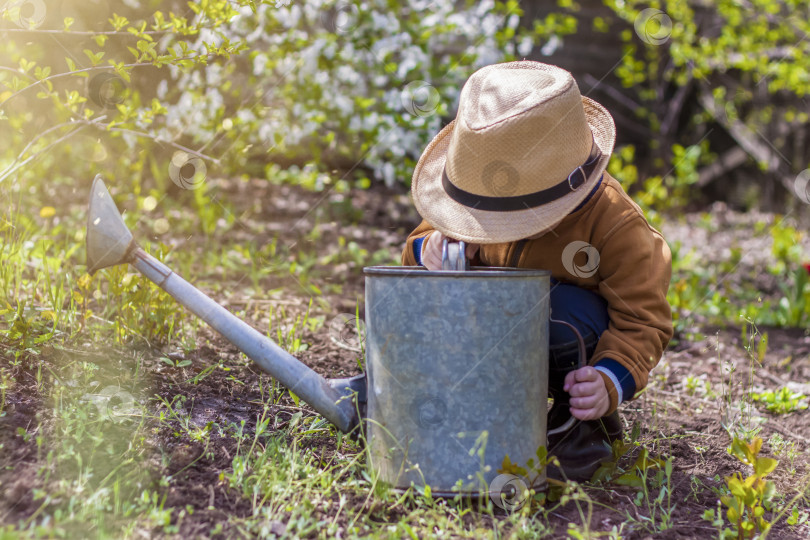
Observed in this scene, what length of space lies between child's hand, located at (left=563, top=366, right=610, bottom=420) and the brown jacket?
0.09 ft

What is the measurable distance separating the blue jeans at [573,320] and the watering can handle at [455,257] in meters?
0.31

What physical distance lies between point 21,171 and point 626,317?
6.54ft

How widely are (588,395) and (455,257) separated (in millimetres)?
435

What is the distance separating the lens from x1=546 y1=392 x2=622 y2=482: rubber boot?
1718mm

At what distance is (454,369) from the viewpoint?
4.84 feet

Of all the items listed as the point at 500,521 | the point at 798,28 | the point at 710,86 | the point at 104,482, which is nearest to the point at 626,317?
the point at 500,521

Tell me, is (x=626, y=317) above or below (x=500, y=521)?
above

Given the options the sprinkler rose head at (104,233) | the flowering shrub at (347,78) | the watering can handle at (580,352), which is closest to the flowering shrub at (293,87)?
the flowering shrub at (347,78)

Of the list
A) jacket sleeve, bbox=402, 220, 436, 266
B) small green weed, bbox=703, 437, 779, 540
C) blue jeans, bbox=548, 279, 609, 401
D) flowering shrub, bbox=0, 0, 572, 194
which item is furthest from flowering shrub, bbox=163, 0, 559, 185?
small green weed, bbox=703, 437, 779, 540

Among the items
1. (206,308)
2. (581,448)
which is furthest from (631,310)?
(206,308)

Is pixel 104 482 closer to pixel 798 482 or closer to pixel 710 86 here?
pixel 798 482

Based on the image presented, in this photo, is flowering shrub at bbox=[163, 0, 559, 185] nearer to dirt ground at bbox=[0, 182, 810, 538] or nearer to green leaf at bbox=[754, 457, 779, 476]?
dirt ground at bbox=[0, 182, 810, 538]

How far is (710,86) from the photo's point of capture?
649 cm

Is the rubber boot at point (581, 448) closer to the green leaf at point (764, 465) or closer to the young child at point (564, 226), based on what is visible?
the young child at point (564, 226)
